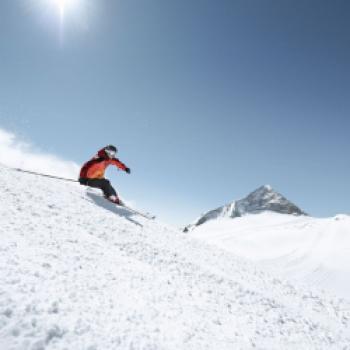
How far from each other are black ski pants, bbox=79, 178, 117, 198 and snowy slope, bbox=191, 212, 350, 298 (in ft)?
16.9

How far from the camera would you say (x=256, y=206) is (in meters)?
99.1

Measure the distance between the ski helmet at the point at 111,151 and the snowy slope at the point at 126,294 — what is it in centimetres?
440

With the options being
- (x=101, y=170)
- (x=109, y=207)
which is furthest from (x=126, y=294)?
(x=101, y=170)

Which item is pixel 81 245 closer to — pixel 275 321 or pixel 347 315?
pixel 275 321

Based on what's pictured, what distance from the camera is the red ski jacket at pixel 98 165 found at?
12.6 meters

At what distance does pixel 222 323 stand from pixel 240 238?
1046cm

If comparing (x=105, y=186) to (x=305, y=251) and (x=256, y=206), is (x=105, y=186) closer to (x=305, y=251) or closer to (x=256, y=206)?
(x=305, y=251)

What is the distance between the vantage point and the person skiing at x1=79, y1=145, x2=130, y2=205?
40.5ft

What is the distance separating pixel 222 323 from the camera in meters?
4.33

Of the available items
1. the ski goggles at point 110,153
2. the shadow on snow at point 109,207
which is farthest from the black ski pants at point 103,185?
the shadow on snow at point 109,207

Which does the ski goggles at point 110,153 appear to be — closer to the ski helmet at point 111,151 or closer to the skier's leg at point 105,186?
the ski helmet at point 111,151

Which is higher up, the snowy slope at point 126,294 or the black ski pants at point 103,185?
the black ski pants at point 103,185

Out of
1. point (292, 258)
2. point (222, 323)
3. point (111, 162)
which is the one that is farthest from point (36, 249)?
point (292, 258)

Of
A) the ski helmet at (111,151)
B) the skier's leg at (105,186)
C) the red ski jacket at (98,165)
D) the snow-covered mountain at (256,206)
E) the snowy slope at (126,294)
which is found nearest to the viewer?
the snowy slope at (126,294)
